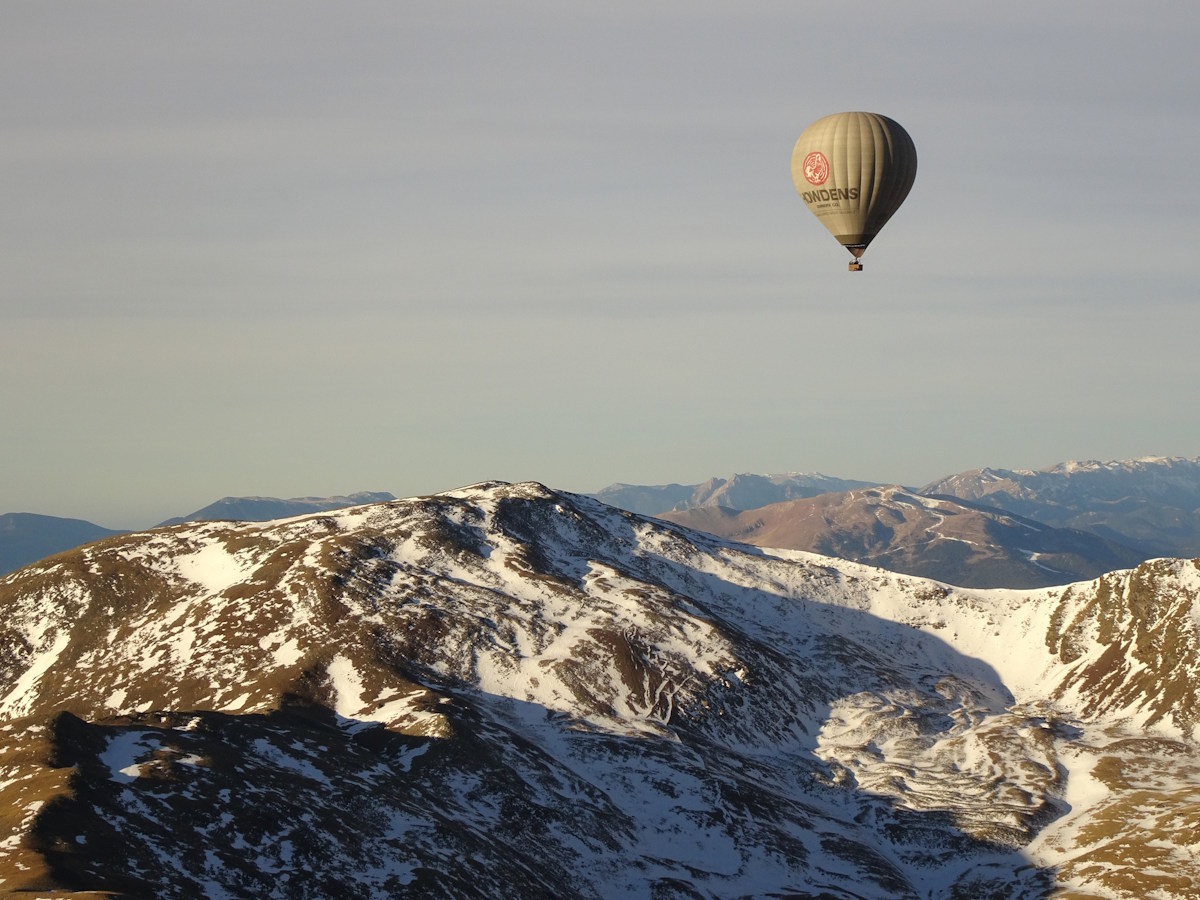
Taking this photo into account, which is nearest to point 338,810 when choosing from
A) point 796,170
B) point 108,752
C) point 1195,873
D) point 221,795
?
Answer: point 221,795

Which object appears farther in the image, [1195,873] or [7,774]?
[1195,873]

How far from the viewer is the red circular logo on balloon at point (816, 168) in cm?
17638

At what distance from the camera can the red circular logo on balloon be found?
176 meters

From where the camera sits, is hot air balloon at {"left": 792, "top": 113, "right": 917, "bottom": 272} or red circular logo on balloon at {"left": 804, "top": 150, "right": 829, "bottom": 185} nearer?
hot air balloon at {"left": 792, "top": 113, "right": 917, "bottom": 272}

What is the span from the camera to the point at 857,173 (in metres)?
175

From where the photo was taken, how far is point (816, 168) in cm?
17738

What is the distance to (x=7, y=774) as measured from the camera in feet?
538

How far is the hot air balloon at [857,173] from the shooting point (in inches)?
6875

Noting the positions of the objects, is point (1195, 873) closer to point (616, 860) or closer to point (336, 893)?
point (616, 860)

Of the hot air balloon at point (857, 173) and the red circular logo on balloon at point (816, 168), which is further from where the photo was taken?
the red circular logo on balloon at point (816, 168)

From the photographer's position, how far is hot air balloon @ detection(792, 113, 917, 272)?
175 metres

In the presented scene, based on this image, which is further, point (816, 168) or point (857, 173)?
point (816, 168)

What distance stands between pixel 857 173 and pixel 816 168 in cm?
529

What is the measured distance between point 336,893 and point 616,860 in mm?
52750
